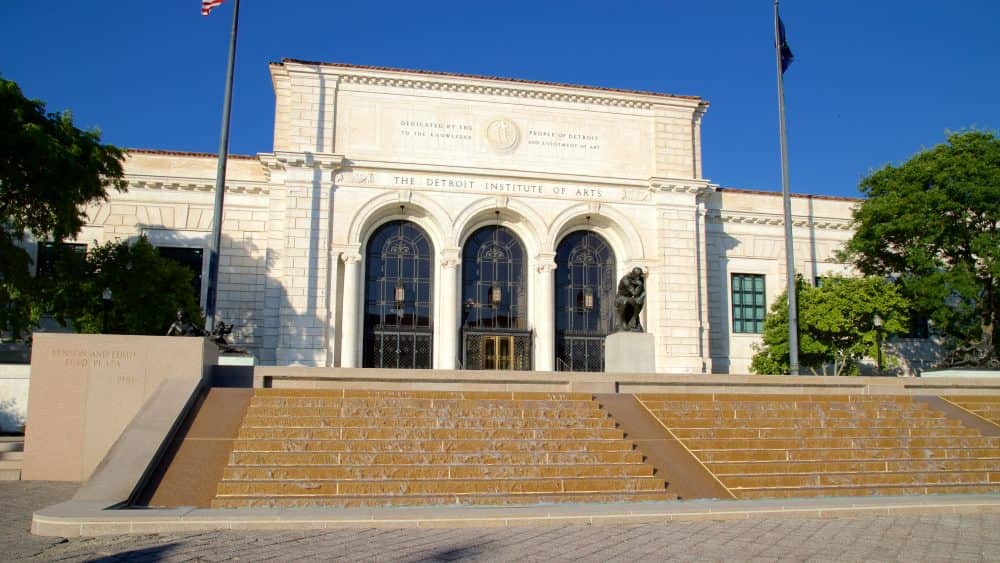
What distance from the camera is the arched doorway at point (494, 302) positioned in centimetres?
3053

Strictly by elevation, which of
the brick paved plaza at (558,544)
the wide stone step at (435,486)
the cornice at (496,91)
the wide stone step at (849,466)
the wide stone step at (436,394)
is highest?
the cornice at (496,91)

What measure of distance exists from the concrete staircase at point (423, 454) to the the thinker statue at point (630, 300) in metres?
6.72

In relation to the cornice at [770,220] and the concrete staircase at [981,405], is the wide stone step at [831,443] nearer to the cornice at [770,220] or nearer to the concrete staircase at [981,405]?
the concrete staircase at [981,405]

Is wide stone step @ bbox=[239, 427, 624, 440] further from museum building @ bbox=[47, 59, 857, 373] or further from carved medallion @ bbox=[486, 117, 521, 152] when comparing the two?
carved medallion @ bbox=[486, 117, 521, 152]

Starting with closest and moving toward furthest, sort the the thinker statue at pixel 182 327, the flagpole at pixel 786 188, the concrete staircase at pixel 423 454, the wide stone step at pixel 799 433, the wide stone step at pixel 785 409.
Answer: the concrete staircase at pixel 423 454, the wide stone step at pixel 799 433, the wide stone step at pixel 785 409, the the thinker statue at pixel 182 327, the flagpole at pixel 786 188

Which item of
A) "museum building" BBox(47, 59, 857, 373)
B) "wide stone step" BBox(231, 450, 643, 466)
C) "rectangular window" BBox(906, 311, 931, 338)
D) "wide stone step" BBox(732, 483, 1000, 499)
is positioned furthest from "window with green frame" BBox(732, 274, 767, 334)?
"wide stone step" BBox(231, 450, 643, 466)

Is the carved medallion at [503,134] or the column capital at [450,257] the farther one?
the carved medallion at [503,134]

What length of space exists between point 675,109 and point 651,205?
14.6 ft

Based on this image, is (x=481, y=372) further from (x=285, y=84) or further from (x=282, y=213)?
(x=285, y=84)

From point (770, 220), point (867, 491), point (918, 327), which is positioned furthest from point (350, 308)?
point (918, 327)

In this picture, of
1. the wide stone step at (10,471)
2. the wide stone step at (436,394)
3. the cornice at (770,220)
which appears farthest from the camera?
the cornice at (770,220)

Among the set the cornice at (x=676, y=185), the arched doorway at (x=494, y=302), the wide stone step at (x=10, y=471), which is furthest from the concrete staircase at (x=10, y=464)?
the cornice at (x=676, y=185)

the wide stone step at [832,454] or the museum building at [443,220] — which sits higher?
the museum building at [443,220]

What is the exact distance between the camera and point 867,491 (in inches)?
527
